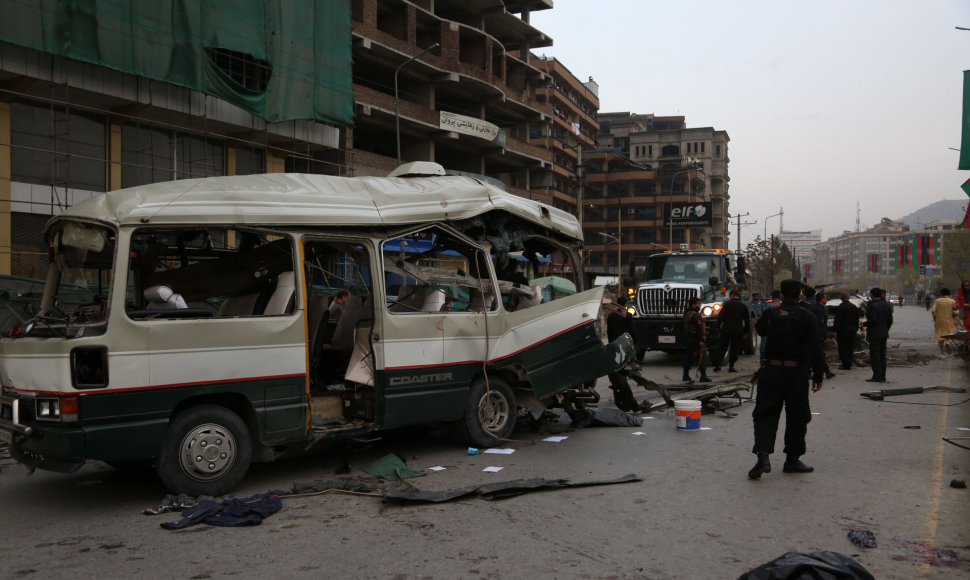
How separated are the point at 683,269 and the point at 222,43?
50.9 ft

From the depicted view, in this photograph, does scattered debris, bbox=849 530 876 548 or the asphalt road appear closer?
the asphalt road

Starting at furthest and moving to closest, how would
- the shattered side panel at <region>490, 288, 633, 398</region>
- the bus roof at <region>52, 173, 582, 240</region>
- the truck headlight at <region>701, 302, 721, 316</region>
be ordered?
the truck headlight at <region>701, 302, 721, 316</region> → the shattered side panel at <region>490, 288, 633, 398</region> → the bus roof at <region>52, 173, 582, 240</region>

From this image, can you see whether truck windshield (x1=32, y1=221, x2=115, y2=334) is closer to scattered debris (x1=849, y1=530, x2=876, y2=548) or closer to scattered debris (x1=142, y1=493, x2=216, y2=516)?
scattered debris (x1=142, y1=493, x2=216, y2=516)

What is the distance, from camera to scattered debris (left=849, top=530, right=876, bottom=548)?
493 cm

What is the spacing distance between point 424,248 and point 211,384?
3.53 m

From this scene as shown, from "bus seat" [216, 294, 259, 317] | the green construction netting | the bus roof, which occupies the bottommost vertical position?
"bus seat" [216, 294, 259, 317]

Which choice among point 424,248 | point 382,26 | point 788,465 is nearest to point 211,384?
point 424,248

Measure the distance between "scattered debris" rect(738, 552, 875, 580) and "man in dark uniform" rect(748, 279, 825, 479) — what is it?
3.20 meters

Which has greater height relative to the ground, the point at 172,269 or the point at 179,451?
the point at 172,269

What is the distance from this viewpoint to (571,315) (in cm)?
881

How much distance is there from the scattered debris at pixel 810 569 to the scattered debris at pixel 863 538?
1296 mm

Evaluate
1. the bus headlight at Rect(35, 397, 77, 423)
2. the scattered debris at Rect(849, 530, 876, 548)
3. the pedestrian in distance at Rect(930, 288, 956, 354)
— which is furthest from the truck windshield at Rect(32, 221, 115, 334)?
the pedestrian in distance at Rect(930, 288, 956, 354)

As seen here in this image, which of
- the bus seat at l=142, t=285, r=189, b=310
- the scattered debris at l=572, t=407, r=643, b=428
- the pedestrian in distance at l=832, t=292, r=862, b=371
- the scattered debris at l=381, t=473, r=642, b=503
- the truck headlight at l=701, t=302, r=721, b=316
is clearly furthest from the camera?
the truck headlight at l=701, t=302, r=721, b=316

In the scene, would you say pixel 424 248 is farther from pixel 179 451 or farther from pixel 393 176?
pixel 179 451
